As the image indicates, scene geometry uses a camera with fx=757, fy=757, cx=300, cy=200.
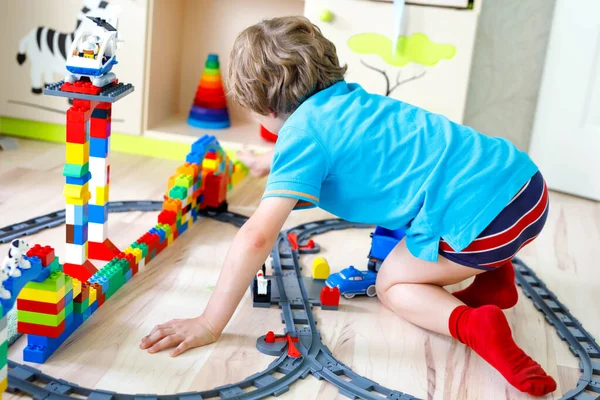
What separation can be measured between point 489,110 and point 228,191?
2.74 feet

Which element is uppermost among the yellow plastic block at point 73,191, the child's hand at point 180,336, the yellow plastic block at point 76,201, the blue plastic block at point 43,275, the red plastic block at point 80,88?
the red plastic block at point 80,88

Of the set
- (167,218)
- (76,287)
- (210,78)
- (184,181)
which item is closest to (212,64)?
(210,78)

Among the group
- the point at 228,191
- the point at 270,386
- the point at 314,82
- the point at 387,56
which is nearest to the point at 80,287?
the point at 270,386

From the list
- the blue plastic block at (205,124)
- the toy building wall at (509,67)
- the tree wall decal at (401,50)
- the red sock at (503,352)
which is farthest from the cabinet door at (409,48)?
the red sock at (503,352)

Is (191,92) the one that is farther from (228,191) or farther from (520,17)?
(520,17)

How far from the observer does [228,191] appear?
177cm

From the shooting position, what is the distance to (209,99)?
2.09 meters

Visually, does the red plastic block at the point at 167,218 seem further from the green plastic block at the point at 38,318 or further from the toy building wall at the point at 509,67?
the toy building wall at the point at 509,67

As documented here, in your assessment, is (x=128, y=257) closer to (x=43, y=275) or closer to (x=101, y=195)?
(x=101, y=195)

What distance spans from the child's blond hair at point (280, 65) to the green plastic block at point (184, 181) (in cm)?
39

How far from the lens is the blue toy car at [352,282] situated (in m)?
1.27

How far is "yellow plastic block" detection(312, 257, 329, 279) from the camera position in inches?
51.9

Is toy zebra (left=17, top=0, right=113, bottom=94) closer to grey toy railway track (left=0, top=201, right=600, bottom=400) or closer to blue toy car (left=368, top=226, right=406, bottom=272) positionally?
grey toy railway track (left=0, top=201, right=600, bottom=400)

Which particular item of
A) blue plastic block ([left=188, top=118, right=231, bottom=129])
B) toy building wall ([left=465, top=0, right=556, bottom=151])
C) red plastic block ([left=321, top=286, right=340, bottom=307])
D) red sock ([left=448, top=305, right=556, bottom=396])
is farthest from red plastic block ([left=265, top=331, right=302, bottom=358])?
toy building wall ([left=465, top=0, right=556, bottom=151])
